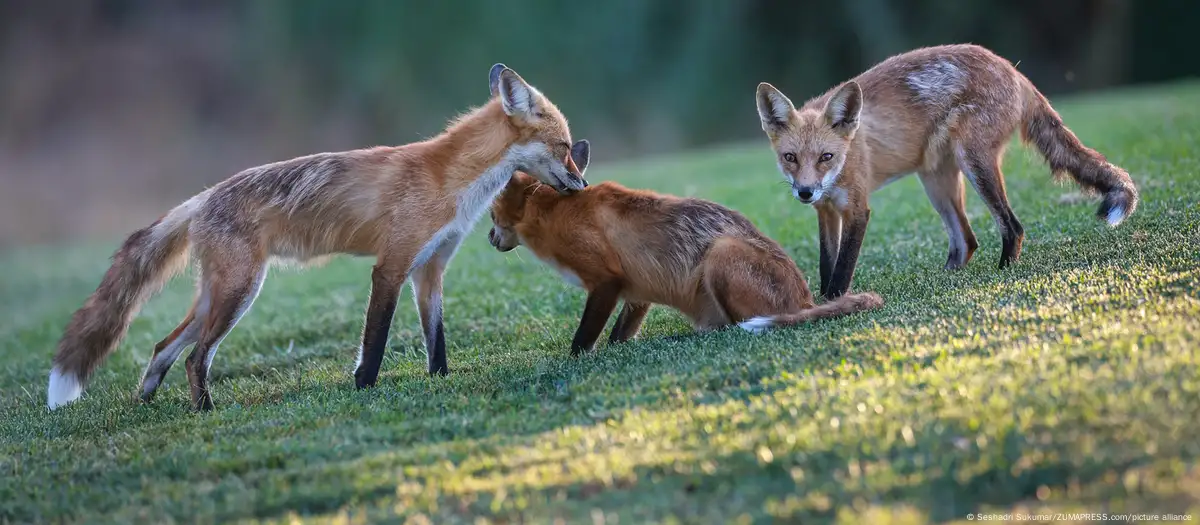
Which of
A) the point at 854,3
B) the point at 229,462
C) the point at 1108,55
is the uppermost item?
the point at 229,462

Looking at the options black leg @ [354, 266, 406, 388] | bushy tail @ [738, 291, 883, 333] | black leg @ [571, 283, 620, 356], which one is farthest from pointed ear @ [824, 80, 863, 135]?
black leg @ [354, 266, 406, 388]

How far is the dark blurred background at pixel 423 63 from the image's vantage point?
2508 cm

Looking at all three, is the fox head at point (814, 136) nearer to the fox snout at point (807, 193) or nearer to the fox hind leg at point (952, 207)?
the fox snout at point (807, 193)

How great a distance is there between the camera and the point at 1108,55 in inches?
1166

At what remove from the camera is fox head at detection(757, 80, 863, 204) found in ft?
22.6

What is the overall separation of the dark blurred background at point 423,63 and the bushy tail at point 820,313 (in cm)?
1996

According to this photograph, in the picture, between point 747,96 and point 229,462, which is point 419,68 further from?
point 229,462

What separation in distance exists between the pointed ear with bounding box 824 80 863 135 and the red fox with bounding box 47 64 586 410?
1.81 metres

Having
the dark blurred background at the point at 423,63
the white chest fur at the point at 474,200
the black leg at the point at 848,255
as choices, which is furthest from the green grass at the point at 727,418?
the dark blurred background at the point at 423,63

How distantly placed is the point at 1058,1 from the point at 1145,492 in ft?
97.5

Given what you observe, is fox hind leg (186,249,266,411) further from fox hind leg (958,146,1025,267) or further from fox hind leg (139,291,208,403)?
fox hind leg (958,146,1025,267)

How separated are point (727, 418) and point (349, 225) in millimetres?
3184

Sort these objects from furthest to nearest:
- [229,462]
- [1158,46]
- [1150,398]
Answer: [1158,46], [229,462], [1150,398]

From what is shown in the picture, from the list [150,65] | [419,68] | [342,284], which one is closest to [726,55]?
[419,68]
